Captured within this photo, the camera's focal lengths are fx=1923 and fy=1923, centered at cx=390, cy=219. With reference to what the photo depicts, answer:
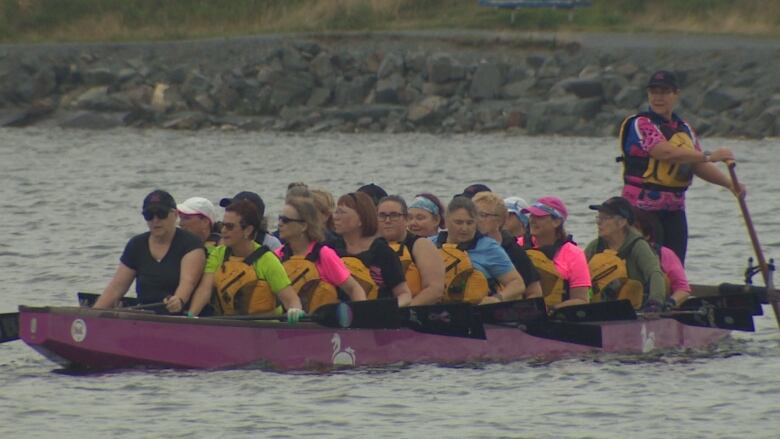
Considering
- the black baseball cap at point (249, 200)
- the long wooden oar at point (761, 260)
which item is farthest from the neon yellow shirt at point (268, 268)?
the long wooden oar at point (761, 260)

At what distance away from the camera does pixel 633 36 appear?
4553 cm

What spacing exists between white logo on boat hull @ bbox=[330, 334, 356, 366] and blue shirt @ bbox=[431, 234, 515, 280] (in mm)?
1162

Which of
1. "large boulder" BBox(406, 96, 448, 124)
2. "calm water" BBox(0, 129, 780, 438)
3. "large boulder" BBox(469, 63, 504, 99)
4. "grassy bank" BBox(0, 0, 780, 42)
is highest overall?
A: "grassy bank" BBox(0, 0, 780, 42)

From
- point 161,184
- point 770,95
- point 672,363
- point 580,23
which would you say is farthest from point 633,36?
point 672,363

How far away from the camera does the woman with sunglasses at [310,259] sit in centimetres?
1294

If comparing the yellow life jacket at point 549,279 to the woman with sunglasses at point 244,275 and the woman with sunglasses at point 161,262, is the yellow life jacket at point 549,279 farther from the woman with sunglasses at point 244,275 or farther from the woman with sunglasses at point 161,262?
the woman with sunglasses at point 161,262

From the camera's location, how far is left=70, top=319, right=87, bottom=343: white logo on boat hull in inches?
491

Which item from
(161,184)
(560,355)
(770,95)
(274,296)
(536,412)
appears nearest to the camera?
(536,412)

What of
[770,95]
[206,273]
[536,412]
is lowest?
[536,412]

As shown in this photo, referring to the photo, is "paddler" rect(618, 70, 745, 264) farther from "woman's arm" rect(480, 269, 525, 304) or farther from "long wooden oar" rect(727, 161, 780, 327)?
"woman's arm" rect(480, 269, 525, 304)

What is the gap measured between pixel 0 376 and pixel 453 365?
319 cm

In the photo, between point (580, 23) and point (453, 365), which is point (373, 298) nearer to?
point (453, 365)

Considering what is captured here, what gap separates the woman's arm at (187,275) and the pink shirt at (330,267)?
0.75m

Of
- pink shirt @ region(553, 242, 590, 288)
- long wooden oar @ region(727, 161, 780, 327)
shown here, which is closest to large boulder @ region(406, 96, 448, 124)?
long wooden oar @ region(727, 161, 780, 327)
